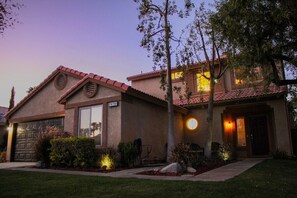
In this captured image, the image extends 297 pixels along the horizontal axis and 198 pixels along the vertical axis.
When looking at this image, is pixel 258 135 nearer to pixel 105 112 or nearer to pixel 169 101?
pixel 169 101

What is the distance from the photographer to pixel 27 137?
17078 millimetres

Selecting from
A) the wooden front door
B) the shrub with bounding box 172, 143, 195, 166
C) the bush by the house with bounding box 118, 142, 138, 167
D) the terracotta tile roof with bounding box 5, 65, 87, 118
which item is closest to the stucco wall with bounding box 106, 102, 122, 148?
the bush by the house with bounding box 118, 142, 138, 167

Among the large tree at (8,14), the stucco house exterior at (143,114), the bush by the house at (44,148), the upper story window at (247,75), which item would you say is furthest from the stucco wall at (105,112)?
the large tree at (8,14)

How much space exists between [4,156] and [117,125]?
10.1 m

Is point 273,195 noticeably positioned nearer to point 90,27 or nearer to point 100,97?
point 100,97

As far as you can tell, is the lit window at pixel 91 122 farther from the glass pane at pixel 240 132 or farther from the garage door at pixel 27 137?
the glass pane at pixel 240 132

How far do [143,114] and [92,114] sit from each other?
2438 millimetres

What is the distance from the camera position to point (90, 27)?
14086 millimetres

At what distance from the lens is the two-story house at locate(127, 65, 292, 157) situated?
47.5 feet

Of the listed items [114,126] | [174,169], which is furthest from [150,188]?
[114,126]

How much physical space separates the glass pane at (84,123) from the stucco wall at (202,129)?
6.85 meters

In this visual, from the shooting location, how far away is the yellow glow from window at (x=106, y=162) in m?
10.8

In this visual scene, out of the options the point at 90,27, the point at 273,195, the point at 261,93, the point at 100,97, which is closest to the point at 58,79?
the point at 90,27

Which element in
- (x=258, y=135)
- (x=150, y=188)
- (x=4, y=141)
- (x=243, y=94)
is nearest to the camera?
(x=150, y=188)
